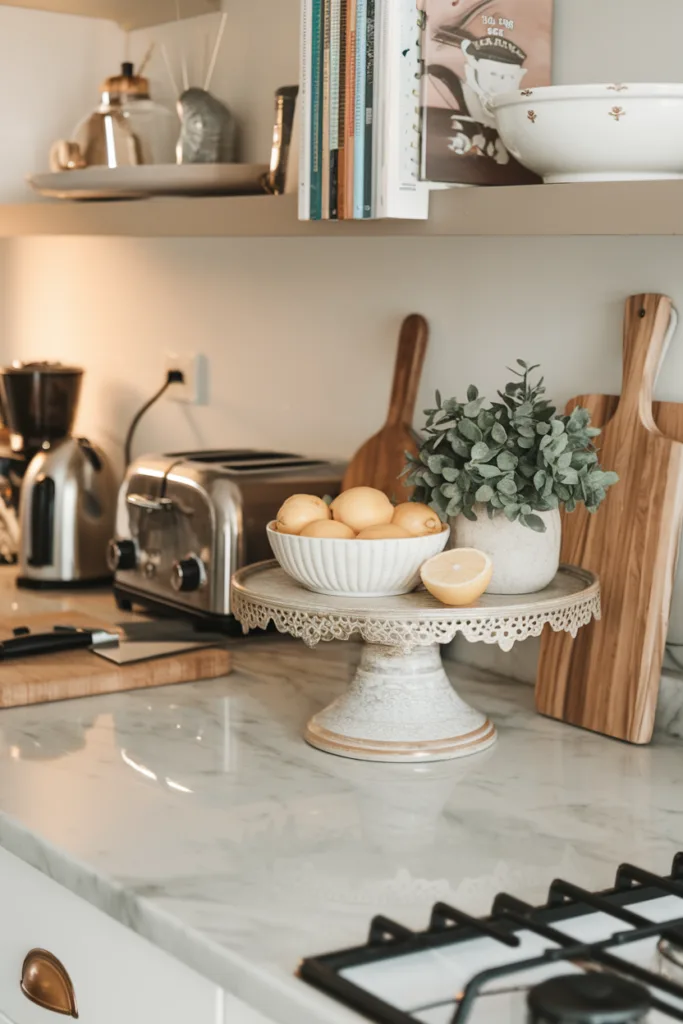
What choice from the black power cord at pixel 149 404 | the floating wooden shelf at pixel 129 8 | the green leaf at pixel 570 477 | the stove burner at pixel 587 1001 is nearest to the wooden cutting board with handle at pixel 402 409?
the green leaf at pixel 570 477

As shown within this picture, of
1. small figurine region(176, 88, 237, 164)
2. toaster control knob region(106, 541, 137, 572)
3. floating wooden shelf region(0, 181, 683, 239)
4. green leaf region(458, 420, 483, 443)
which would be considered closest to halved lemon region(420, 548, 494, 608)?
green leaf region(458, 420, 483, 443)

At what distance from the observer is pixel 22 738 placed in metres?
1.50

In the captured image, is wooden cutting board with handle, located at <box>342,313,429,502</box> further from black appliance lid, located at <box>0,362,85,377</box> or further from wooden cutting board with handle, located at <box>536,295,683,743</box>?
black appliance lid, located at <box>0,362,85,377</box>

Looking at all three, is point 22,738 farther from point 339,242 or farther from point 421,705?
point 339,242

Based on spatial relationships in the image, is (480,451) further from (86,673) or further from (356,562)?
(86,673)

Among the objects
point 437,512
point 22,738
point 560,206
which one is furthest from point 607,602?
point 22,738

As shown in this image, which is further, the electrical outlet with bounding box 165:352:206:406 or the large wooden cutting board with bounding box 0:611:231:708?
the electrical outlet with bounding box 165:352:206:406

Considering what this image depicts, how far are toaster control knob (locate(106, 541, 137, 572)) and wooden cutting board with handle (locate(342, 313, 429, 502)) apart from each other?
393mm

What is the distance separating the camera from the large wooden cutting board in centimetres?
163

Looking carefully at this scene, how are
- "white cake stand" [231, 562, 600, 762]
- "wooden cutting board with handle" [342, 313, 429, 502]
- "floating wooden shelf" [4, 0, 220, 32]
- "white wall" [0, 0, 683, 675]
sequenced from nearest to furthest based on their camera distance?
1. "white cake stand" [231, 562, 600, 762]
2. "white wall" [0, 0, 683, 675]
3. "wooden cutting board with handle" [342, 313, 429, 502]
4. "floating wooden shelf" [4, 0, 220, 32]

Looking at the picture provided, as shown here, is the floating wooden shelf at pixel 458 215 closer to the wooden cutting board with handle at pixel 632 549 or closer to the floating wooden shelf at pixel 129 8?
the wooden cutting board with handle at pixel 632 549

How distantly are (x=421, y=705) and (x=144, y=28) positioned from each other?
152cm

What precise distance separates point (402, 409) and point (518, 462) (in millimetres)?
479

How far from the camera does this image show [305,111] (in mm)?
1540
